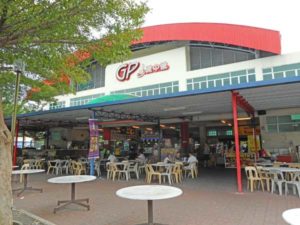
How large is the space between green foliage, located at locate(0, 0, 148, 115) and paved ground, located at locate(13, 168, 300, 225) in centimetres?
346

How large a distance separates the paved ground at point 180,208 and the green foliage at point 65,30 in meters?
3.46

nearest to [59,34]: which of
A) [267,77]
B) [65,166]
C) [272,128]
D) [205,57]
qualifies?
[65,166]

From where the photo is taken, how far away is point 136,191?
4.92 metres

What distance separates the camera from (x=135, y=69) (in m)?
25.0

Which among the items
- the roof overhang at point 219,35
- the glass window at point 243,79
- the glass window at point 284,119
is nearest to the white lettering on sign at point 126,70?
the roof overhang at point 219,35

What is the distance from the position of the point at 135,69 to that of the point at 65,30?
2040 centimetres

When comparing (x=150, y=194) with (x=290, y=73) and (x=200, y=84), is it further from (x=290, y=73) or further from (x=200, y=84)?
(x=200, y=84)

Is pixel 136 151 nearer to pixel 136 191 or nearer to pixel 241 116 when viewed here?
pixel 241 116

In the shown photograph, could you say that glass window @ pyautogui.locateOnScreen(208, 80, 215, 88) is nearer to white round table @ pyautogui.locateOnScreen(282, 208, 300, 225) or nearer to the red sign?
the red sign

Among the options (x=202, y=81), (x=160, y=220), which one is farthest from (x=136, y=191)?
(x=202, y=81)

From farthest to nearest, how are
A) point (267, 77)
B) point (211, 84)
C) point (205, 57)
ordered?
1. point (205, 57)
2. point (211, 84)
3. point (267, 77)

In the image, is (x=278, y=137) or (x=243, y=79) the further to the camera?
(x=243, y=79)

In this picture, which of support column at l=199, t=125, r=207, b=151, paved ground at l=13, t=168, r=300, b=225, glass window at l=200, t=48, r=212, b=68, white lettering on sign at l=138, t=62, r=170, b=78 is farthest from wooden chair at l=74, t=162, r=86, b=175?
glass window at l=200, t=48, r=212, b=68

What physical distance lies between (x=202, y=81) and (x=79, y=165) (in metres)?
12.5
